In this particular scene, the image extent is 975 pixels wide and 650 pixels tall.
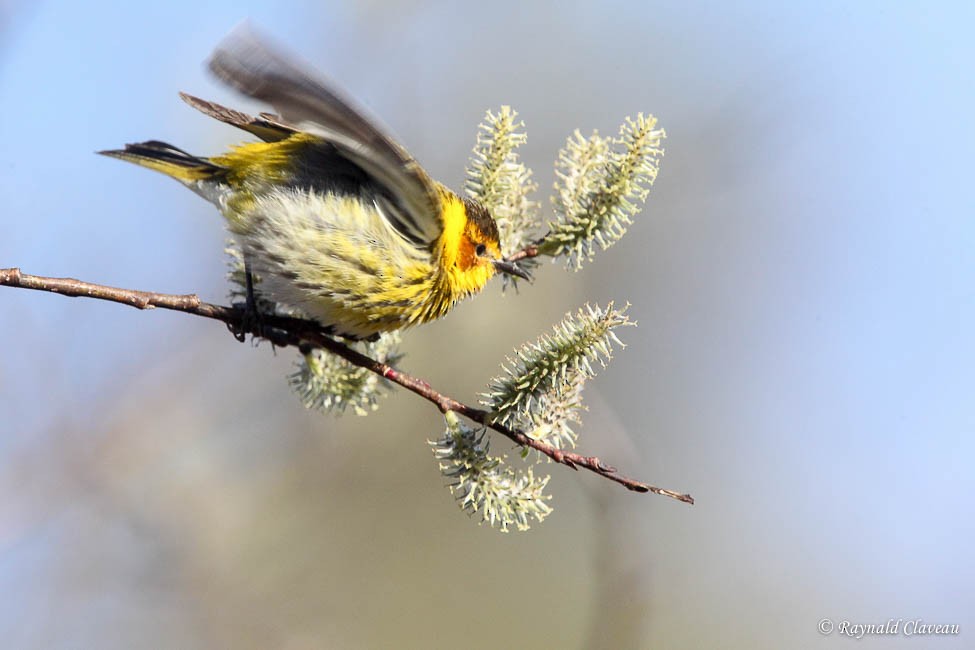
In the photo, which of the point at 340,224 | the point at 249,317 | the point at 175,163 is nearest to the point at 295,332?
the point at 249,317

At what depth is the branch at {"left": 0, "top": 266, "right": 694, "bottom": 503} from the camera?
7.32ft

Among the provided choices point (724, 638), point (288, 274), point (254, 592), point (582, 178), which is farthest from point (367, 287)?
point (724, 638)

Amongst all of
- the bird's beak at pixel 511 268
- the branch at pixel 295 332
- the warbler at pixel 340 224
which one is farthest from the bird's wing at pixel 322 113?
the branch at pixel 295 332

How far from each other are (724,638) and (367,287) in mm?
3993

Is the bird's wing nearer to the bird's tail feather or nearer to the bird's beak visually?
the bird's beak

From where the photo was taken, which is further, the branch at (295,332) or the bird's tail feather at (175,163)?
the bird's tail feather at (175,163)

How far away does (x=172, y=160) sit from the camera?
9.84ft

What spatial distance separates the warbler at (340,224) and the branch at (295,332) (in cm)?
9

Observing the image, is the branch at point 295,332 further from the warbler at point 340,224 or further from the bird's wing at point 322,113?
the bird's wing at point 322,113

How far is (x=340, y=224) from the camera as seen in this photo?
9.45 ft

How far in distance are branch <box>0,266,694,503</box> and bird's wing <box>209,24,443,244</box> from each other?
0.50m

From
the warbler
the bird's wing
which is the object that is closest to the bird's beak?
the warbler

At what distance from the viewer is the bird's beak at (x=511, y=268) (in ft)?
9.82

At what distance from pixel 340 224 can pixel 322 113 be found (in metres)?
0.60
